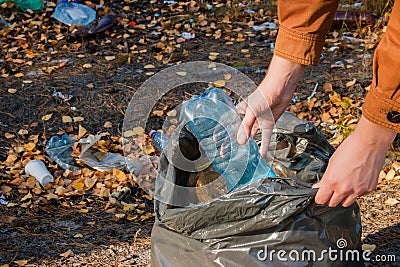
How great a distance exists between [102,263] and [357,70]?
2.54 metres

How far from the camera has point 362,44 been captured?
15.5 feet

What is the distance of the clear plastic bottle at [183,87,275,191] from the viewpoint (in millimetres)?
2182

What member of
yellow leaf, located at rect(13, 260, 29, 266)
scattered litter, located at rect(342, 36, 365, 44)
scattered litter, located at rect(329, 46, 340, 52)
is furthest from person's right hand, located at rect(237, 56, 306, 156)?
scattered litter, located at rect(342, 36, 365, 44)

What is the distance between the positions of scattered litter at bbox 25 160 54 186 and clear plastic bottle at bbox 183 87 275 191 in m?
1.27

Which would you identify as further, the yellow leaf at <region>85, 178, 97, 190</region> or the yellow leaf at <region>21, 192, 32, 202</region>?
the yellow leaf at <region>85, 178, 97, 190</region>

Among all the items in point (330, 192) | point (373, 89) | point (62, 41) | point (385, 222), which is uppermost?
point (373, 89)

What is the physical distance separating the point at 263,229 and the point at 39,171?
70.8 inches

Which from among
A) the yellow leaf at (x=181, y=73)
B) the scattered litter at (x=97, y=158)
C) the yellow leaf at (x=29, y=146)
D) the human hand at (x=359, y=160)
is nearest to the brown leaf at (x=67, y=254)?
the scattered litter at (x=97, y=158)

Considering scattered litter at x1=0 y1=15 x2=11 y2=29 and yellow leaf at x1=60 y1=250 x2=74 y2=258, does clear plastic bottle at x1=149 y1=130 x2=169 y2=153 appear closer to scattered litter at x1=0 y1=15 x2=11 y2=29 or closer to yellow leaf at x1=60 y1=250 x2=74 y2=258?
yellow leaf at x1=60 y1=250 x2=74 y2=258

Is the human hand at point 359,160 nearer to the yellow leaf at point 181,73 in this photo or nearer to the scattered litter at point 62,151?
the scattered litter at point 62,151

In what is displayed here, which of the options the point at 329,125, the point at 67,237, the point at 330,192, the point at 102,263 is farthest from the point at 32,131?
the point at 330,192

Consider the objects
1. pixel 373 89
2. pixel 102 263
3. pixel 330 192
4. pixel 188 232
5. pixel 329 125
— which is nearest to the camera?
pixel 373 89

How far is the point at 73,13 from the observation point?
530cm

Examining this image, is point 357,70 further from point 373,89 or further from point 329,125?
point 373,89
